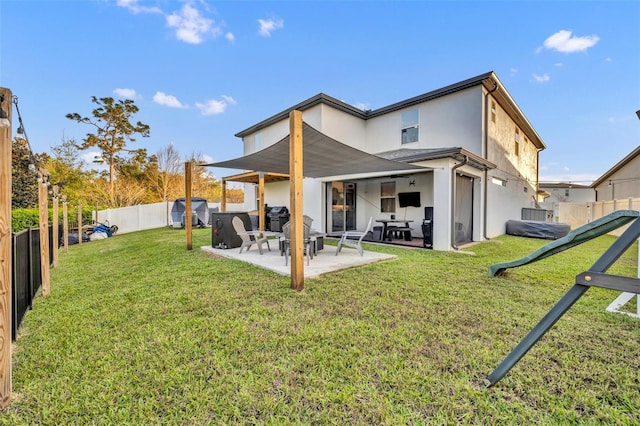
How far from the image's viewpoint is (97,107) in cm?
1952

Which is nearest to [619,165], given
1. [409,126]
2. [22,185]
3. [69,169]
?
[409,126]

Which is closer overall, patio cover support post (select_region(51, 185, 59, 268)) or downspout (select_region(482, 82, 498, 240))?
patio cover support post (select_region(51, 185, 59, 268))

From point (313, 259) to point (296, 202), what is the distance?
7.60 ft

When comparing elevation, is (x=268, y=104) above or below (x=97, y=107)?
below

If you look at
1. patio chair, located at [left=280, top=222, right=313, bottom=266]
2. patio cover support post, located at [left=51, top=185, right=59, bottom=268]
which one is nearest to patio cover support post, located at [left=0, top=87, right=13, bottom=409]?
patio chair, located at [left=280, top=222, right=313, bottom=266]

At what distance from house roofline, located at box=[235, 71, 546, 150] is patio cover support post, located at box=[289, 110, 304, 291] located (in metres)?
7.19

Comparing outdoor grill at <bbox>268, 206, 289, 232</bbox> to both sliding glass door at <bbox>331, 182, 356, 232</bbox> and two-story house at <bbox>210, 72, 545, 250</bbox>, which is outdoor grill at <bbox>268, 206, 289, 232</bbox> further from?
sliding glass door at <bbox>331, 182, 356, 232</bbox>

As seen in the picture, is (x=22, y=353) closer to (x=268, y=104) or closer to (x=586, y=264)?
(x=586, y=264)

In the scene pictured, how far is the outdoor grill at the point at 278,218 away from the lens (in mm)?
12359

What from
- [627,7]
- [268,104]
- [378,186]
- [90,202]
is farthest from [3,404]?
[90,202]

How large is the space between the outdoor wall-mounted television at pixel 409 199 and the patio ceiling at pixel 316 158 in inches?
124

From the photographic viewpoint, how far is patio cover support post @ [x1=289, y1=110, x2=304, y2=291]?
3.99 meters

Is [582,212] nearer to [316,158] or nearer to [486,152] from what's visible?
[486,152]

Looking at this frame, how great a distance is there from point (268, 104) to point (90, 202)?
43.0 ft
